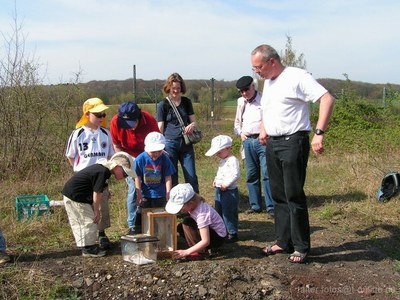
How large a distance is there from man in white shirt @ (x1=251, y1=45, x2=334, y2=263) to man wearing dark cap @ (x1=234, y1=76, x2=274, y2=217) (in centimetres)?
169

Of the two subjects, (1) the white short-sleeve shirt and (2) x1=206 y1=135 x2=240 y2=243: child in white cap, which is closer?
(1) the white short-sleeve shirt

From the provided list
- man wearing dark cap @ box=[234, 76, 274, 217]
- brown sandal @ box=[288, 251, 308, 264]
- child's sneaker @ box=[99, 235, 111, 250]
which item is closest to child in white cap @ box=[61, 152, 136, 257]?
child's sneaker @ box=[99, 235, 111, 250]

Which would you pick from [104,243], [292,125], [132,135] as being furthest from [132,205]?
[292,125]

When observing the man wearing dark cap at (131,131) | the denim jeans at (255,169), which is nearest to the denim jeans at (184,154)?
the man wearing dark cap at (131,131)

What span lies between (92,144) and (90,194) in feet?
1.85

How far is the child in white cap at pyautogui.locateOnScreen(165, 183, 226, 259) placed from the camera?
186 inches

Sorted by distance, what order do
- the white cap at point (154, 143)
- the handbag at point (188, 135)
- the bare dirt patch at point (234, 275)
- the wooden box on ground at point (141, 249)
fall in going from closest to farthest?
the bare dirt patch at point (234, 275) < the wooden box on ground at point (141, 249) < the white cap at point (154, 143) < the handbag at point (188, 135)

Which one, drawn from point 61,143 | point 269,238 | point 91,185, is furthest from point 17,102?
point 269,238

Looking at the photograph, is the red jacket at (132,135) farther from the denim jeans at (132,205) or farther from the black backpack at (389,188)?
the black backpack at (389,188)

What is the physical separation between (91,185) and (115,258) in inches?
29.9

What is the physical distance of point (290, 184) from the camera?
15.1 feet

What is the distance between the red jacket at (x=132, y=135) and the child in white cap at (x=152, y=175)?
14.3 inches

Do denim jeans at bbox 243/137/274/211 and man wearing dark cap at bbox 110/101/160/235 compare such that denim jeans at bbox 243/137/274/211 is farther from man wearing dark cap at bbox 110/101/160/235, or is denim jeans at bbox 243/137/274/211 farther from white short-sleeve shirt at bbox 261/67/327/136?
white short-sleeve shirt at bbox 261/67/327/136

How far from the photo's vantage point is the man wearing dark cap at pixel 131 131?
18.3 feet
